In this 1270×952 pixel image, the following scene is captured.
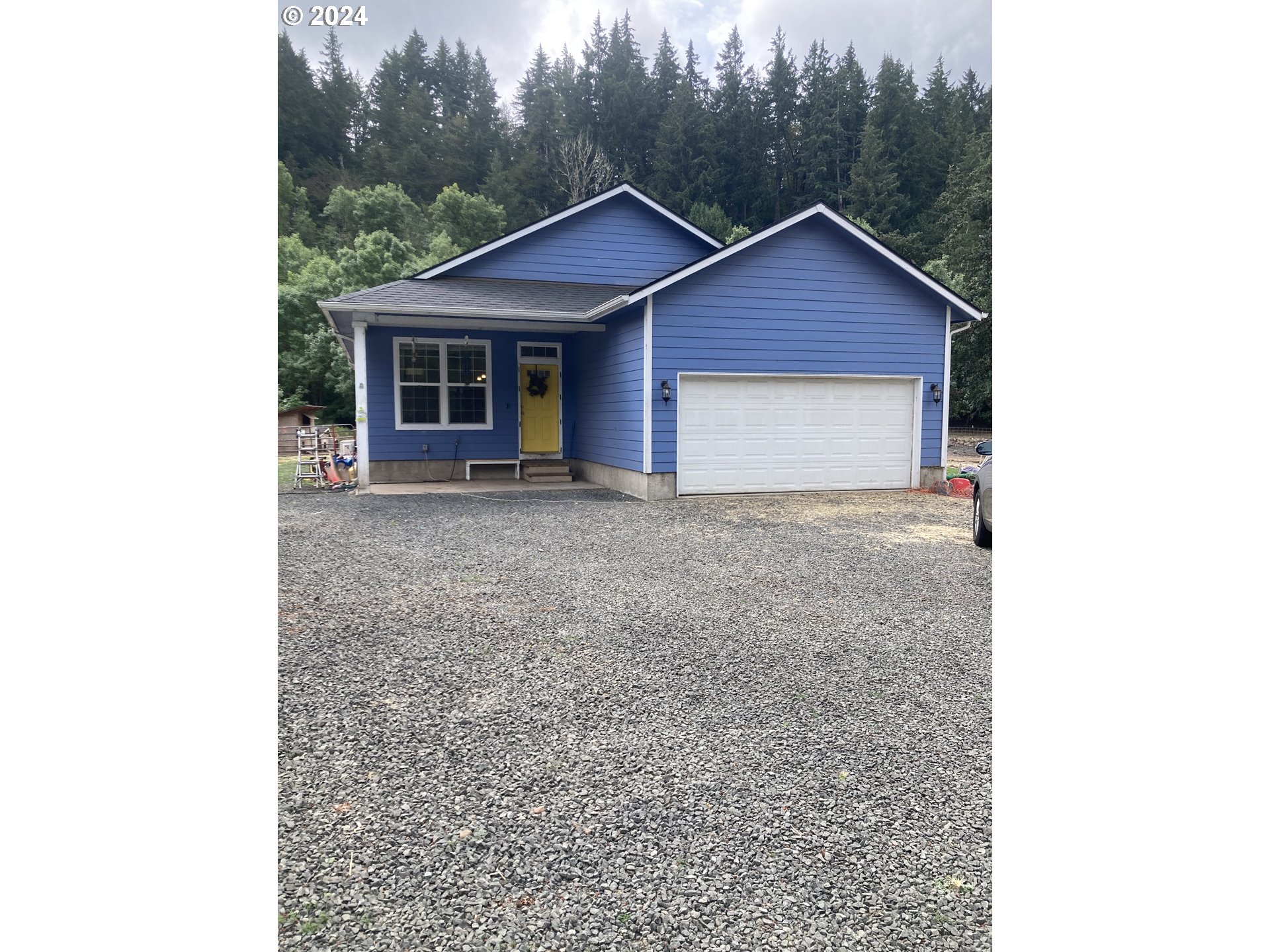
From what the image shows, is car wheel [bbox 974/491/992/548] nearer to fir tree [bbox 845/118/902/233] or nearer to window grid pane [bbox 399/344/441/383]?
window grid pane [bbox 399/344/441/383]

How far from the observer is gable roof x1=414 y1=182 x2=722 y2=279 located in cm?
1229

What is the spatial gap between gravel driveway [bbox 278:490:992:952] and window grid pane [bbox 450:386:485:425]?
693cm

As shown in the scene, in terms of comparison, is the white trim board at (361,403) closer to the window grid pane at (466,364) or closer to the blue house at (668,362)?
the blue house at (668,362)

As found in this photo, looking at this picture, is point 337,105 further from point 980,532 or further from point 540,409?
point 980,532

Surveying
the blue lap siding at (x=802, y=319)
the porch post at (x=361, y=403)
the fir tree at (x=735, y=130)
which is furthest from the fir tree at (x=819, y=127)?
the porch post at (x=361, y=403)

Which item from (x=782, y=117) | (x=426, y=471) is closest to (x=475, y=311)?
(x=426, y=471)

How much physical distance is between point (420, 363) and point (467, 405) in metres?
0.99

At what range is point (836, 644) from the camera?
3799 millimetres

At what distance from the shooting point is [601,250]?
1285 centimetres

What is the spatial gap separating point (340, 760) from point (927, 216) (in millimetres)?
30504

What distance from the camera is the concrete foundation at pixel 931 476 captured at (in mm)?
10938
